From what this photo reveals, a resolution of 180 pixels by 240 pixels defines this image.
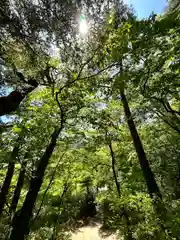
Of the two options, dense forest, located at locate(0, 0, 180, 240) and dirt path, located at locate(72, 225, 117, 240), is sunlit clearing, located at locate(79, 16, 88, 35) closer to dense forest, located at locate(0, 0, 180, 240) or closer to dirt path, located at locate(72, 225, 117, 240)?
dense forest, located at locate(0, 0, 180, 240)

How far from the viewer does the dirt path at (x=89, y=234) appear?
1173 centimetres

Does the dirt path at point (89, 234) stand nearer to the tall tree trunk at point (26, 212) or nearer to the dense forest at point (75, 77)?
the dense forest at point (75, 77)

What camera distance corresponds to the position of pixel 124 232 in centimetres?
677

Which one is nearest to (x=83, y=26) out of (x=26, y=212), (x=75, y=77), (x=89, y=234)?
(x=75, y=77)

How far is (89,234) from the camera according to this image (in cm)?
1236

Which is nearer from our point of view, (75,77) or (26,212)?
(75,77)

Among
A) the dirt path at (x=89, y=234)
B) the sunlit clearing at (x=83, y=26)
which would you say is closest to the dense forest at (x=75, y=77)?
the sunlit clearing at (x=83, y=26)

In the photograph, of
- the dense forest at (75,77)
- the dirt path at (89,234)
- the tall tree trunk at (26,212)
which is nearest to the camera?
the dense forest at (75,77)

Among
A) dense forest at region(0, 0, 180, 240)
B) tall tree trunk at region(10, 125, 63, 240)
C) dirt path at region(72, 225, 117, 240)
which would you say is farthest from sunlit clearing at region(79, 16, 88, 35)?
dirt path at region(72, 225, 117, 240)

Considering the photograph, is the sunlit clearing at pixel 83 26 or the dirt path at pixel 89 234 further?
the dirt path at pixel 89 234

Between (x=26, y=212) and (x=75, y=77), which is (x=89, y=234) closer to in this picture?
(x=26, y=212)

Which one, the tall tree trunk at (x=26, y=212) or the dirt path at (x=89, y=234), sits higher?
the dirt path at (x=89, y=234)

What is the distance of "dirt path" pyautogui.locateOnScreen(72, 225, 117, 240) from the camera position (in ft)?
38.5

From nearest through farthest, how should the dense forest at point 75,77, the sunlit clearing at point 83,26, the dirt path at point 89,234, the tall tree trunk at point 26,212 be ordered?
→ the dense forest at point 75,77, the sunlit clearing at point 83,26, the tall tree trunk at point 26,212, the dirt path at point 89,234
